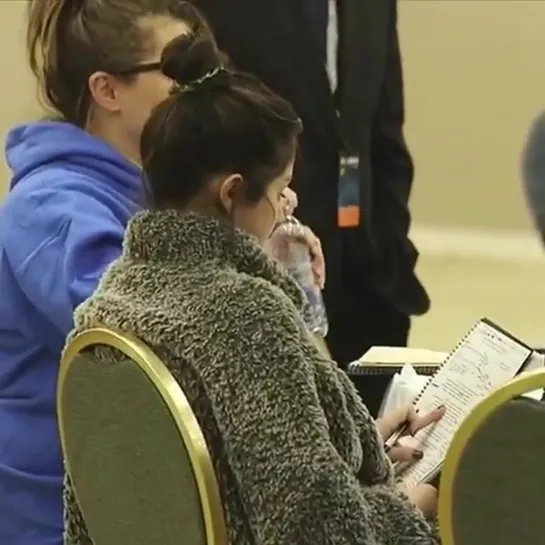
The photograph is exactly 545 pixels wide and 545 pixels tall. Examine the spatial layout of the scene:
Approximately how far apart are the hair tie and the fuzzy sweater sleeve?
0.91ft

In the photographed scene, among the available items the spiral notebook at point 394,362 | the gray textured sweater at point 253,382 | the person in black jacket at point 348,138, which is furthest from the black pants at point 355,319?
the gray textured sweater at point 253,382

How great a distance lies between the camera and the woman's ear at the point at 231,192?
143cm

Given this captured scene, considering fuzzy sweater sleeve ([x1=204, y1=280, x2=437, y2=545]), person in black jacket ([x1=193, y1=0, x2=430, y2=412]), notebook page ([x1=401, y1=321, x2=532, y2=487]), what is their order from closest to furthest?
fuzzy sweater sleeve ([x1=204, y1=280, x2=437, y2=545]) < notebook page ([x1=401, y1=321, x2=532, y2=487]) < person in black jacket ([x1=193, y1=0, x2=430, y2=412])

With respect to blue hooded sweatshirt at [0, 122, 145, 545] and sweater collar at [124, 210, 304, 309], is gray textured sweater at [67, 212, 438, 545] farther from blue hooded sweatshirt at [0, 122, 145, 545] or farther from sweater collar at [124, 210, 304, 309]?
blue hooded sweatshirt at [0, 122, 145, 545]

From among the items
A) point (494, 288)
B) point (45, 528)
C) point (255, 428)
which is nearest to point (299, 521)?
point (255, 428)

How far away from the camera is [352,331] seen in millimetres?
2451

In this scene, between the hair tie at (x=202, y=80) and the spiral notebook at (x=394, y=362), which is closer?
the hair tie at (x=202, y=80)

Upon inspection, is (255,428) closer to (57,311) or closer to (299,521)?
(299,521)

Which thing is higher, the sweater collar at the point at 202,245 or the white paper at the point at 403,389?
the sweater collar at the point at 202,245

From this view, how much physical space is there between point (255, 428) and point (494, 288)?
11.0 feet

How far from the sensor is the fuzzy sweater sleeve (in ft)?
4.26

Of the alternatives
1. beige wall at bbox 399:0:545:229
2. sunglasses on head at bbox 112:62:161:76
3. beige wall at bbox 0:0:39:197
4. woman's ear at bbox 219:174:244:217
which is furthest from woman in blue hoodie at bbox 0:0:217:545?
beige wall at bbox 399:0:545:229

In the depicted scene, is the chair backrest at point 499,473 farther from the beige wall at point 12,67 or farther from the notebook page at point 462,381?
the beige wall at point 12,67

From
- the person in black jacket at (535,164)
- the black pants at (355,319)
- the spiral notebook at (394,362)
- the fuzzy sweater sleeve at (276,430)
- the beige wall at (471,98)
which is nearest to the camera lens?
the person in black jacket at (535,164)
